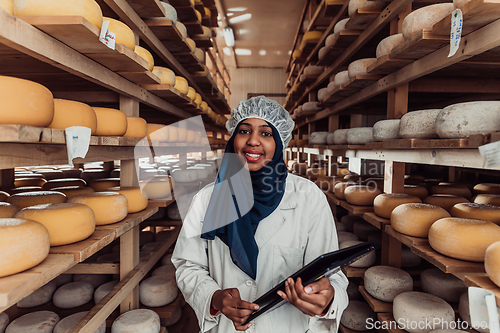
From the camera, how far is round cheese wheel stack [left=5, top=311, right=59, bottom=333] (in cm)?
160

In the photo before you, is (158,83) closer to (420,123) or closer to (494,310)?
(420,123)

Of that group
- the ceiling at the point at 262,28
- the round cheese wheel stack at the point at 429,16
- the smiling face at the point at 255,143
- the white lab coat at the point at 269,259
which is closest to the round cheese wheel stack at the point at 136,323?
the white lab coat at the point at 269,259

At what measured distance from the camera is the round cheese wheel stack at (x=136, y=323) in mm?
1703

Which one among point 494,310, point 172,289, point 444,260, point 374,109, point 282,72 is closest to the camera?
point 494,310

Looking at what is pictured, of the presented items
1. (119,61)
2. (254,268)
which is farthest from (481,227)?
(119,61)

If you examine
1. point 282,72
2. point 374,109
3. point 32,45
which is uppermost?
point 282,72

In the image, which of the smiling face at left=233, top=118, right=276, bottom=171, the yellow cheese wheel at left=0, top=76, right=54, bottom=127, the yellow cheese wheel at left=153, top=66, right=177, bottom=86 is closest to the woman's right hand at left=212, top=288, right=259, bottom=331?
the smiling face at left=233, top=118, right=276, bottom=171

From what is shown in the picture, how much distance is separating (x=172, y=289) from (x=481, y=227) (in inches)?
77.2

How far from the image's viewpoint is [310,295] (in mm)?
964

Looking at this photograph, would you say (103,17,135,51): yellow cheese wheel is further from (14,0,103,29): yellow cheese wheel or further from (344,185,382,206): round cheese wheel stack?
(344,185,382,206): round cheese wheel stack

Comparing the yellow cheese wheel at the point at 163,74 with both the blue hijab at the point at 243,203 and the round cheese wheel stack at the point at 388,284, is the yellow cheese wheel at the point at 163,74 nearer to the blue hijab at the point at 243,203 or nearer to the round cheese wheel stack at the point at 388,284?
the blue hijab at the point at 243,203

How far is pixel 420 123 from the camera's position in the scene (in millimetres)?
1386

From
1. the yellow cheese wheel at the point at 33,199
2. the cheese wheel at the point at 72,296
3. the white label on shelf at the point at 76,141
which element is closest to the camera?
the white label on shelf at the point at 76,141

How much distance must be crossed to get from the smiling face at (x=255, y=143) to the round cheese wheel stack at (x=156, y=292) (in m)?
1.42
